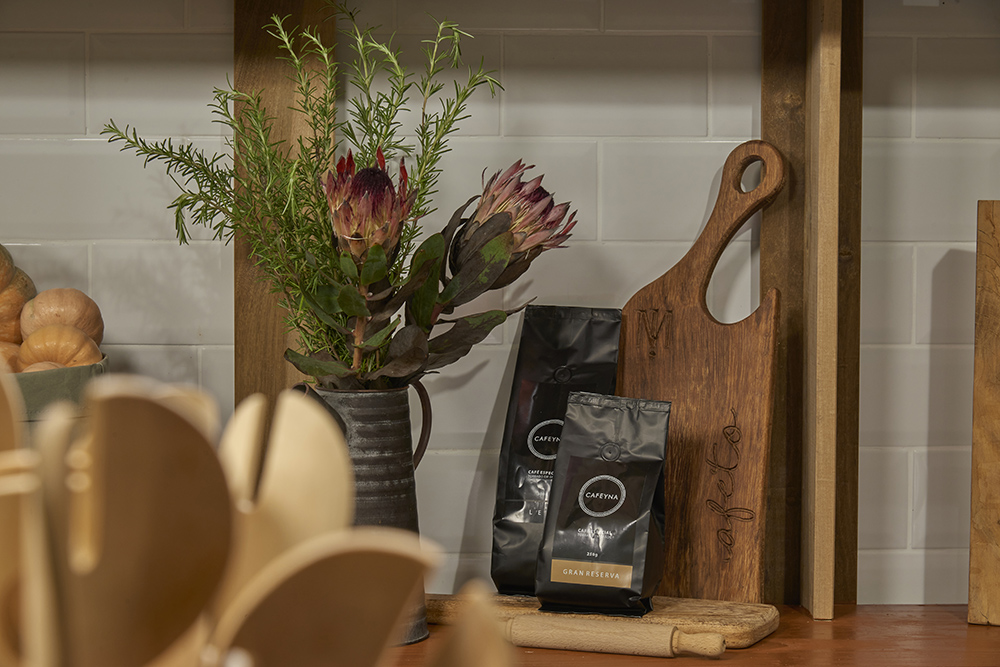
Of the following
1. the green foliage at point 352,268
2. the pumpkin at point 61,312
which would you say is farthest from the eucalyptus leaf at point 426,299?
the pumpkin at point 61,312

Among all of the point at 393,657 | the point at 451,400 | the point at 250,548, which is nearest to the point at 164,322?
the point at 451,400

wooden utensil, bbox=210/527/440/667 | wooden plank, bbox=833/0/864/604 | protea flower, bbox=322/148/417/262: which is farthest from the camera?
wooden plank, bbox=833/0/864/604

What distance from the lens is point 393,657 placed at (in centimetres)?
76

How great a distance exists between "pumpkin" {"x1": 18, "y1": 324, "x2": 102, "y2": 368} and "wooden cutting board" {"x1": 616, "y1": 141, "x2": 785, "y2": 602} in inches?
23.9

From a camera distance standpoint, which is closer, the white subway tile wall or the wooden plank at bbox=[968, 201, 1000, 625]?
the wooden plank at bbox=[968, 201, 1000, 625]

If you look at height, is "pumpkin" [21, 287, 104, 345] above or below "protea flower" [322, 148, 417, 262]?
below

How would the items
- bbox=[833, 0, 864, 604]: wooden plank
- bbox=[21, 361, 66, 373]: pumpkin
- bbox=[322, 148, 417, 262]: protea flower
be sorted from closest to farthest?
bbox=[322, 148, 417, 262]: protea flower
bbox=[21, 361, 66, 373]: pumpkin
bbox=[833, 0, 864, 604]: wooden plank

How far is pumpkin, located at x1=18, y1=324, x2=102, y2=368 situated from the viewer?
2.74 ft

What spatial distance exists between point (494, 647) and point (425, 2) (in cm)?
95

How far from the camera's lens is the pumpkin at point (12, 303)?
0.89 m

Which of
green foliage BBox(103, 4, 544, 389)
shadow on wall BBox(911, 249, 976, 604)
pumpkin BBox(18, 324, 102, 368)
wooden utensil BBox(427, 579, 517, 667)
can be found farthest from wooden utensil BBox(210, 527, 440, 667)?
shadow on wall BBox(911, 249, 976, 604)

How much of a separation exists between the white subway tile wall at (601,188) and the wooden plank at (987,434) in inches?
5.3

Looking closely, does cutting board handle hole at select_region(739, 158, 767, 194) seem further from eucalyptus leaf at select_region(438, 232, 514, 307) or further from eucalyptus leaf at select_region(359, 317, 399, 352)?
eucalyptus leaf at select_region(359, 317, 399, 352)

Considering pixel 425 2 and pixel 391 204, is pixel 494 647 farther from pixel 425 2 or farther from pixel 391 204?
pixel 425 2
